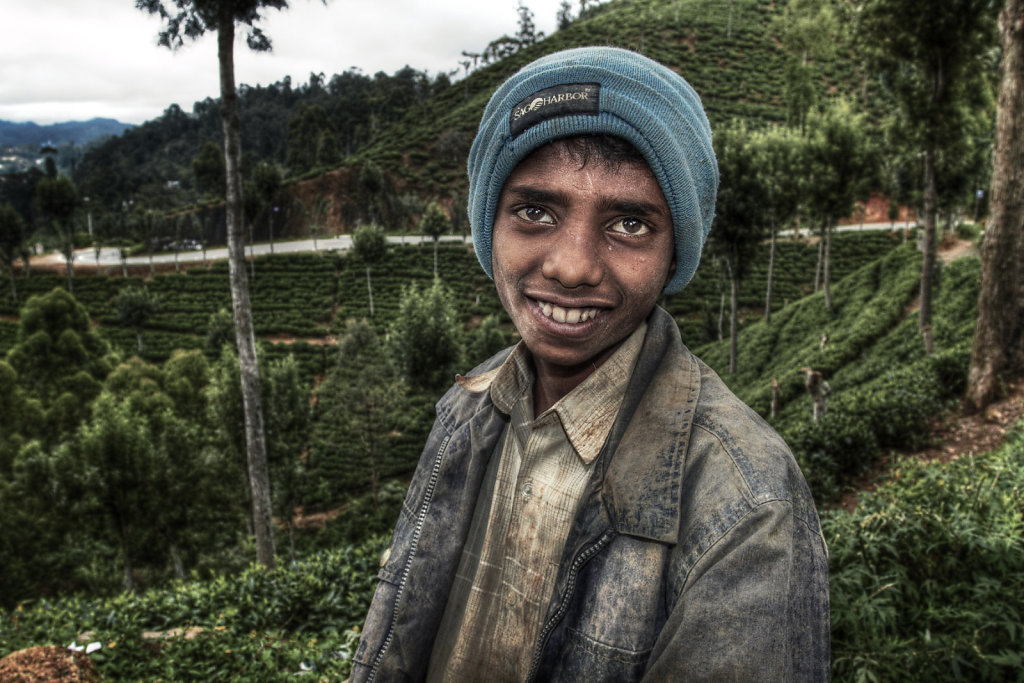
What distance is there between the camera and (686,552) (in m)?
0.99

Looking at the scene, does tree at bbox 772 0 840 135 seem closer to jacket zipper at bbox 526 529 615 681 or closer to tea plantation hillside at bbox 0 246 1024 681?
tea plantation hillside at bbox 0 246 1024 681

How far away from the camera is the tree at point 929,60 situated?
1198 centimetres

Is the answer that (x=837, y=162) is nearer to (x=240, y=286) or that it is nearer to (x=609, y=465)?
(x=240, y=286)

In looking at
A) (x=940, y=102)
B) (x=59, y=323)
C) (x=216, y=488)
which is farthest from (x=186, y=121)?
(x=940, y=102)

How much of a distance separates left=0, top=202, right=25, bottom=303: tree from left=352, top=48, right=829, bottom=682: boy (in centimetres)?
5297

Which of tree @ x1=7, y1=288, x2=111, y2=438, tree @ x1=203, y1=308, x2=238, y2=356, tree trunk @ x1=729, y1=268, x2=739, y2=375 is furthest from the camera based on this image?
tree @ x1=203, y1=308, x2=238, y2=356

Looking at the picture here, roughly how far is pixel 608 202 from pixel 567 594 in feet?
2.43

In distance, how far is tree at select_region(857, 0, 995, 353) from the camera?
1198 centimetres

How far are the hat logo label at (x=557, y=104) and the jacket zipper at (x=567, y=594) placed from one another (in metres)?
0.77

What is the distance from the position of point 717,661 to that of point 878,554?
3.30m

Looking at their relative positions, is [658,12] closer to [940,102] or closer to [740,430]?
[940,102]

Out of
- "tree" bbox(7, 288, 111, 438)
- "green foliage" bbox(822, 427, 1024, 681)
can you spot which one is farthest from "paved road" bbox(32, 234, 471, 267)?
"green foliage" bbox(822, 427, 1024, 681)

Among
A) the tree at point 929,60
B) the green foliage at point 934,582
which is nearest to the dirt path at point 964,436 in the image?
the green foliage at point 934,582

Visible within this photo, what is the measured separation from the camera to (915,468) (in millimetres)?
4730
